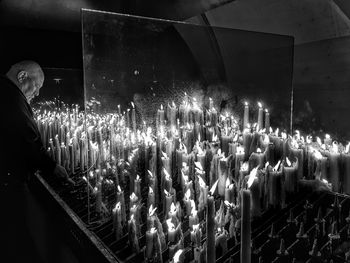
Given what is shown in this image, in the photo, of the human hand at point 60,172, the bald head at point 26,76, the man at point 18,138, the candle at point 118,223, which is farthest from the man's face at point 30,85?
the candle at point 118,223

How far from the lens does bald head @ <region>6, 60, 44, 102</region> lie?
134 inches

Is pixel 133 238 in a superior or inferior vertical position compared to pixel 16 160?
inferior

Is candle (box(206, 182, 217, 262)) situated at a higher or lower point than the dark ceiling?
lower

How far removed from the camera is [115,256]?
2.10 meters

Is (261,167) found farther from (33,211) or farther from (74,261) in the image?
(33,211)

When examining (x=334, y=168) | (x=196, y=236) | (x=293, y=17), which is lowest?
(x=196, y=236)

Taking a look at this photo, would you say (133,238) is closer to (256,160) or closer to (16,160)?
(256,160)

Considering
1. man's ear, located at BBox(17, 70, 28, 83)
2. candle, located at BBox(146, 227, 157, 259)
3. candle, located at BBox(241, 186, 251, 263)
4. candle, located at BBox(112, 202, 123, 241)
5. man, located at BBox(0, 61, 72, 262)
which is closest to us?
candle, located at BBox(241, 186, 251, 263)

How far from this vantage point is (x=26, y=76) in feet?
11.3

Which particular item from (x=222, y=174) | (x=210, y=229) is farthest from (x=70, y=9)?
(x=210, y=229)

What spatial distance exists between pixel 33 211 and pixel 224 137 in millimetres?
1971

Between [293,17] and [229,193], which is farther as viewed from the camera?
[293,17]

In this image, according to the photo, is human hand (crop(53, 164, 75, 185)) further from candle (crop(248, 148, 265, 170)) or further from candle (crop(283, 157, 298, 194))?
candle (crop(283, 157, 298, 194))

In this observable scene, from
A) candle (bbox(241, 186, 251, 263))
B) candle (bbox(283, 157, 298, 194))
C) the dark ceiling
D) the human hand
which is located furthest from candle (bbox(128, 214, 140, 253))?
the dark ceiling
